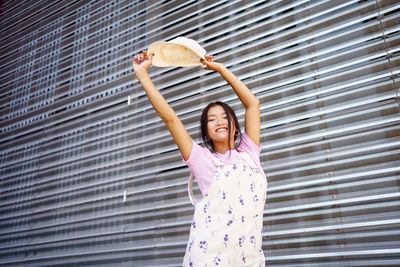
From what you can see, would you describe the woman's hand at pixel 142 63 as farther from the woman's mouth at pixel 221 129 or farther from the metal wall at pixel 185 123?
the metal wall at pixel 185 123

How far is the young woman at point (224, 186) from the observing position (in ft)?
3.16

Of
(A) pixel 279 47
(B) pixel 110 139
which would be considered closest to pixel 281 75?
(A) pixel 279 47

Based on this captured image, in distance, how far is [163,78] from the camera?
6.42 ft

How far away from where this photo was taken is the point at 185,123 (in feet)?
5.89

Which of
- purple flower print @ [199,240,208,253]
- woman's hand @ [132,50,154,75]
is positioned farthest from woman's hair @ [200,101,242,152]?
purple flower print @ [199,240,208,253]

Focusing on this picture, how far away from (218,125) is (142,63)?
29 cm

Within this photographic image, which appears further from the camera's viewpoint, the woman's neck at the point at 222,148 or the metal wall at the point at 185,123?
the metal wall at the point at 185,123

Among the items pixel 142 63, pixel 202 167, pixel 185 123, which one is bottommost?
pixel 202 167

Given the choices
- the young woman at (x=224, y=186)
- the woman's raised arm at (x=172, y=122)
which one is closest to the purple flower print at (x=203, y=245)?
the young woman at (x=224, y=186)

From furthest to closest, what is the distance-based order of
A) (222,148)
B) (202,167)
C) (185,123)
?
(185,123) → (222,148) → (202,167)

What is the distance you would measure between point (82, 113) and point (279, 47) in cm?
123

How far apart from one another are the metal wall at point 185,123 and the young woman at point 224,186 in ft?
1.17

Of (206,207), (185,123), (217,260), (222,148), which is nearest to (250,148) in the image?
(222,148)

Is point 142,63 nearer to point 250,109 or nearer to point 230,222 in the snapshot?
point 250,109
